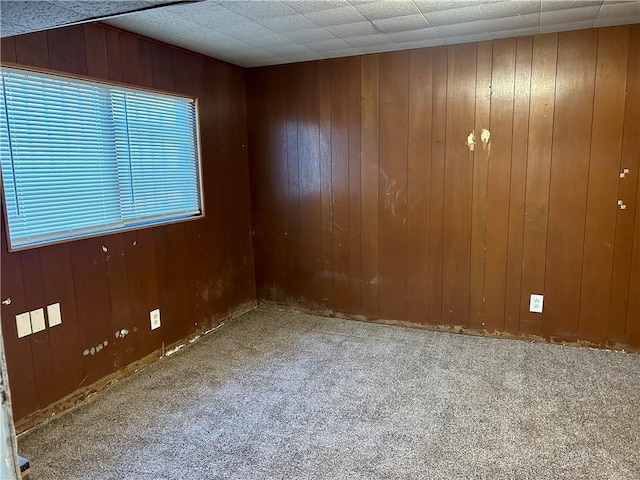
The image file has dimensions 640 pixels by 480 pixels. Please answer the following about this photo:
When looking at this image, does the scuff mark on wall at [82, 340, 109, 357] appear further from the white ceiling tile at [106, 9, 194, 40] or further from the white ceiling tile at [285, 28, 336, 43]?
the white ceiling tile at [285, 28, 336, 43]

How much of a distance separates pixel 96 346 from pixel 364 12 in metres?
2.49

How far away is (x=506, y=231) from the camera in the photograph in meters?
3.31

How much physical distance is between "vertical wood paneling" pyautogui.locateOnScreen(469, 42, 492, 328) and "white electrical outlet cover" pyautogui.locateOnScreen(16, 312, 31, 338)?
288 centimetres

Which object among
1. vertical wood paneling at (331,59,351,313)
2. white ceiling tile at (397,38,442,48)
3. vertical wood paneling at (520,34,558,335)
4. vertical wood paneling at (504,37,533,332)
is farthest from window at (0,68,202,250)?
vertical wood paneling at (520,34,558,335)

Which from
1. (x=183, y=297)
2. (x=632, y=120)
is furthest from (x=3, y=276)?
(x=632, y=120)

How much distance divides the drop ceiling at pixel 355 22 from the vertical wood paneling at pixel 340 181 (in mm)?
338

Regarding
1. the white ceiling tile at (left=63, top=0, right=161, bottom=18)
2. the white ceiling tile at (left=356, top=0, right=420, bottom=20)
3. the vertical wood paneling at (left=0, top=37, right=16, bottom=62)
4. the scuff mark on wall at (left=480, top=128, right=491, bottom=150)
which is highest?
the white ceiling tile at (left=356, top=0, right=420, bottom=20)

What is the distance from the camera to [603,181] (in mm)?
3020

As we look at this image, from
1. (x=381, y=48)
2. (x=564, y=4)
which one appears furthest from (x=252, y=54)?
(x=564, y=4)

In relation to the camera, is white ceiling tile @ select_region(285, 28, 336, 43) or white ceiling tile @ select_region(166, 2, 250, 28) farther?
white ceiling tile @ select_region(285, 28, 336, 43)

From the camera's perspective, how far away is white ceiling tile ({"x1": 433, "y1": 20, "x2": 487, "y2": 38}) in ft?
9.14

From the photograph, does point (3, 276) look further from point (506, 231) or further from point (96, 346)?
point (506, 231)

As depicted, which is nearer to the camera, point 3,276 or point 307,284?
point 3,276

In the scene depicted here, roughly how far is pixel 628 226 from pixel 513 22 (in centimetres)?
153
